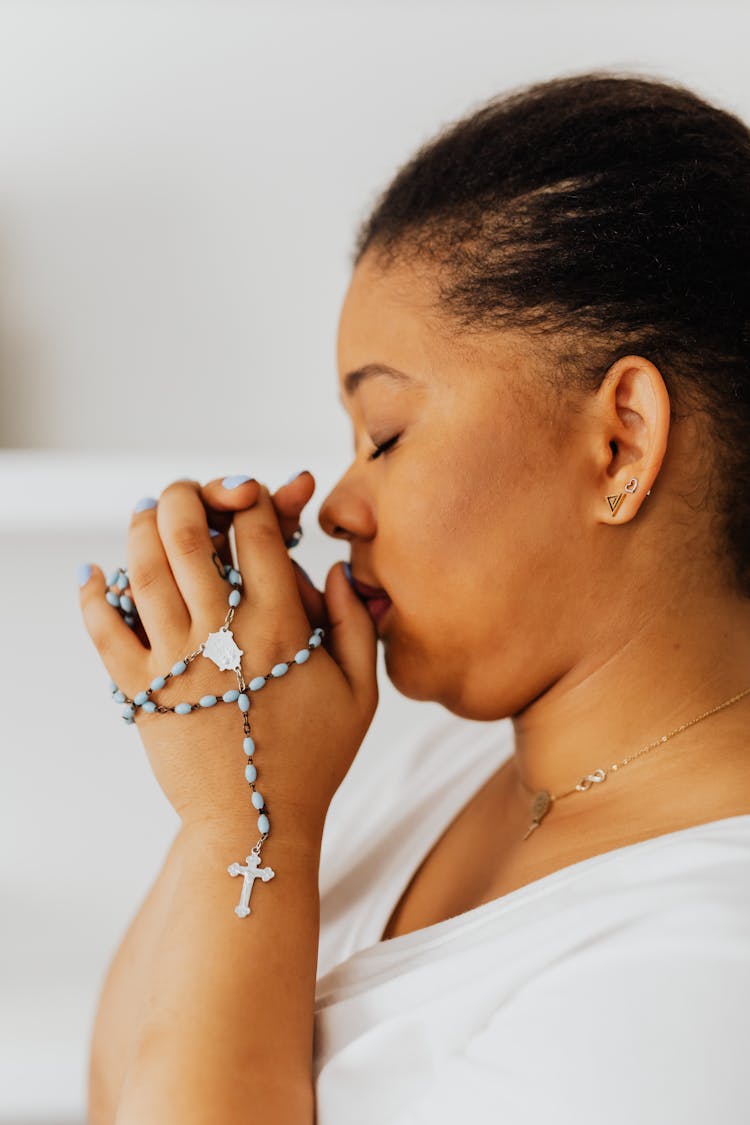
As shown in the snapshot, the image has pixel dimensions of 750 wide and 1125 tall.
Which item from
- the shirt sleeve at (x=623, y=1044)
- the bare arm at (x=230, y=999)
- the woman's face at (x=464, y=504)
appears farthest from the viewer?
the woman's face at (x=464, y=504)

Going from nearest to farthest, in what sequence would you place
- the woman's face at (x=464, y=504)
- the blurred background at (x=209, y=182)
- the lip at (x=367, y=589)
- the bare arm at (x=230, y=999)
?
the bare arm at (x=230, y=999) → the woman's face at (x=464, y=504) → the lip at (x=367, y=589) → the blurred background at (x=209, y=182)

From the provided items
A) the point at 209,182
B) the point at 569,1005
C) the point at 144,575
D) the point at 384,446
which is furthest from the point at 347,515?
the point at 209,182

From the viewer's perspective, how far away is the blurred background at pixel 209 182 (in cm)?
148

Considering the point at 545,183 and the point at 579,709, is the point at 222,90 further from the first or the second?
the point at 579,709

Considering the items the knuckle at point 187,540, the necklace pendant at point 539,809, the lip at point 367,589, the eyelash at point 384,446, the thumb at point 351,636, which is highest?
the eyelash at point 384,446

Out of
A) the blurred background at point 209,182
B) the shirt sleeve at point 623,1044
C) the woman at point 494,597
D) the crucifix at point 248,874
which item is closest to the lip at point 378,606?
the woman at point 494,597

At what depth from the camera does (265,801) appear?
2.67 feet

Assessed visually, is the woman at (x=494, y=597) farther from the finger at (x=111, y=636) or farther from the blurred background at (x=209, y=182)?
the blurred background at (x=209, y=182)

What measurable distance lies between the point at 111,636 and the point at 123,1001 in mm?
353

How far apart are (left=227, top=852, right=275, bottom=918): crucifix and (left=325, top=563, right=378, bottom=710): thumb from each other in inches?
6.4

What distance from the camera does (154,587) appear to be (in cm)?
87

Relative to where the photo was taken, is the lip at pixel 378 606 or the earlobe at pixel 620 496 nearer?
the earlobe at pixel 620 496

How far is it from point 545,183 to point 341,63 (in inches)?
30.8

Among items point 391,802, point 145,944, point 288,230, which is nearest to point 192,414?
point 288,230
